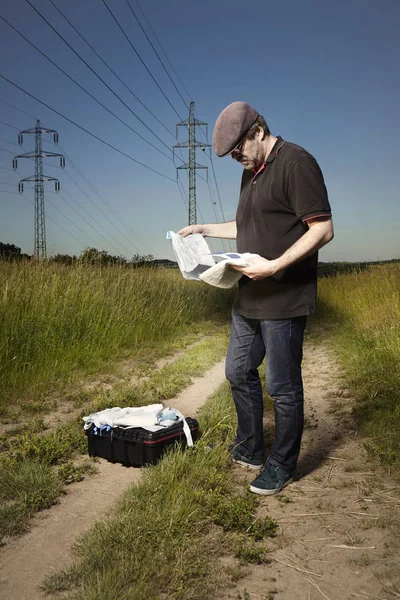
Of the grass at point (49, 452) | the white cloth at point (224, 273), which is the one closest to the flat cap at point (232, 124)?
the white cloth at point (224, 273)

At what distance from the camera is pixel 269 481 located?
3758 mm

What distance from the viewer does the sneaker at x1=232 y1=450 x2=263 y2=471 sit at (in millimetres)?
4141

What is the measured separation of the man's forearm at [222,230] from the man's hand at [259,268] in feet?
2.49

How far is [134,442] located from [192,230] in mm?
1680

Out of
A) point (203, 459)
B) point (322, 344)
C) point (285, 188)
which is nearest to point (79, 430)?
point (203, 459)

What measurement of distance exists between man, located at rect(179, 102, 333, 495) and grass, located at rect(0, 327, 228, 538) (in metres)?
1.44

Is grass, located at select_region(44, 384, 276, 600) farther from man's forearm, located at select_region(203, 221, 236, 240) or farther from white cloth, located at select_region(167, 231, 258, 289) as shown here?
man's forearm, located at select_region(203, 221, 236, 240)

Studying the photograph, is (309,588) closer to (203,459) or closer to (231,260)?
(203,459)

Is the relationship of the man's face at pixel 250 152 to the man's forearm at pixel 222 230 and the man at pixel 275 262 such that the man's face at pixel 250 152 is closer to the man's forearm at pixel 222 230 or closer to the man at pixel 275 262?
the man at pixel 275 262

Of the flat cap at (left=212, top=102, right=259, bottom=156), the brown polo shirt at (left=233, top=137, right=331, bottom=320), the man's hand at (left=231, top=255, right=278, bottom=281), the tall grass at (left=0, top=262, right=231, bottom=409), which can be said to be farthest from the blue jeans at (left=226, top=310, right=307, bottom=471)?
the tall grass at (left=0, top=262, right=231, bottom=409)

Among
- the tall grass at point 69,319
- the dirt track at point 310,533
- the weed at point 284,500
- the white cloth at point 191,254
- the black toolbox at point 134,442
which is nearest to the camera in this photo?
the dirt track at point 310,533

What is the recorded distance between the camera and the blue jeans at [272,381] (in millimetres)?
3582

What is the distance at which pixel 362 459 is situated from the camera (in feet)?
14.6

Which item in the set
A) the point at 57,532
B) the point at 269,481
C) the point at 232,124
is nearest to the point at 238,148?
the point at 232,124
